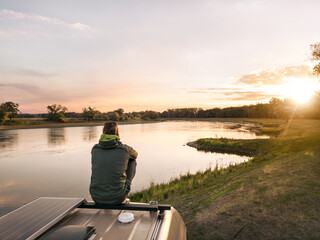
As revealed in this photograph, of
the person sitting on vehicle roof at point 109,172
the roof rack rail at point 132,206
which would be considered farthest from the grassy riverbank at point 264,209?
the person sitting on vehicle roof at point 109,172

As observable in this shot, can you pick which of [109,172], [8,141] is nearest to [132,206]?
[109,172]

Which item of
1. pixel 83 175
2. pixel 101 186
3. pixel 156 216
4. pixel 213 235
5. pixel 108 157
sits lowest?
pixel 83 175

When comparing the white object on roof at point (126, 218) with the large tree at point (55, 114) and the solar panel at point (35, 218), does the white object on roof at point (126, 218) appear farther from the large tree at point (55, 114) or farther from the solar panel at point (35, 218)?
the large tree at point (55, 114)

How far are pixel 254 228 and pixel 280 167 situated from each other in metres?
5.91

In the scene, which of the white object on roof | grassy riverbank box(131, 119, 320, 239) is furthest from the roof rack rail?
grassy riverbank box(131, 119, 320, 239)

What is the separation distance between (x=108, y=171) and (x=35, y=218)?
4.01 ft

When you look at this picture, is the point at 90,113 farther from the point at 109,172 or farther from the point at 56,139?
the point at 109,172

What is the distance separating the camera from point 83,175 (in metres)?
15.8

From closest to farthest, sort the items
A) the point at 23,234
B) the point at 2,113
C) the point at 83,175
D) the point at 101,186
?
the point at 23,234, the point at 101,186, the point at 83,175, the point at 2,113

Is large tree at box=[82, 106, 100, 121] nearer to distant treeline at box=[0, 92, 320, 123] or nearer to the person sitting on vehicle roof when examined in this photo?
→ distant treeline at box=[0, 92, 320, 123]

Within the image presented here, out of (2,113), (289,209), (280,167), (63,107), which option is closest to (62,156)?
(280,167)

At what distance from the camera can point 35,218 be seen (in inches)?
120

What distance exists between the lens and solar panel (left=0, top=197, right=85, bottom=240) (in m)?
2.64

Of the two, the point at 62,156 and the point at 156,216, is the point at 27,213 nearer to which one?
the point at 156,216
